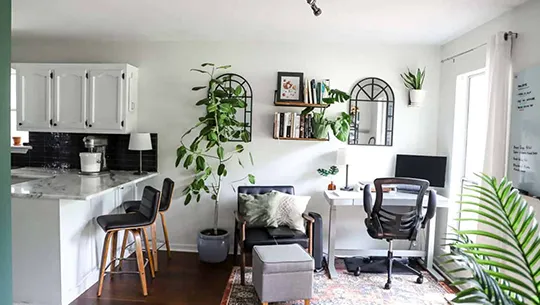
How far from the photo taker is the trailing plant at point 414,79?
424 cm

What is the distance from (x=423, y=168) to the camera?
4.13m

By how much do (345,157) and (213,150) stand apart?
1530 mm

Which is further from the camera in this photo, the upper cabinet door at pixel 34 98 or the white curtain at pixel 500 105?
the upper cabinet door at pixel 34 98

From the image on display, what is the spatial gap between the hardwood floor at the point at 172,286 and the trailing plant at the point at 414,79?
9.23ft

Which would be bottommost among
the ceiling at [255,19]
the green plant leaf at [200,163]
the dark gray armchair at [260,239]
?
the dark gray armchair at [260,239]

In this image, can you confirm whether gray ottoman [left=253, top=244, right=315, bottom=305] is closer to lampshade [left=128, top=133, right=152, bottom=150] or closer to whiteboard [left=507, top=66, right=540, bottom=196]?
whiteboard [left=507, top=66, right=540, bottom=196]

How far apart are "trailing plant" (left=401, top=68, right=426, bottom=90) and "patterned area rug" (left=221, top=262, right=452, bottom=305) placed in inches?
80.3

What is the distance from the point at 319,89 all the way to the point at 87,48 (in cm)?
279

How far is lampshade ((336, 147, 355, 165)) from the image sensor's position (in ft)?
13.4

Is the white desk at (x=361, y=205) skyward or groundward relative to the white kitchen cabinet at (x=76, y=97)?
groundward

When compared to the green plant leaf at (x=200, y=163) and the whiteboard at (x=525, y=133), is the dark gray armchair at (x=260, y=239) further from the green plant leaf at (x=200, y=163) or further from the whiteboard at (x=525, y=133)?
the whiteboard at (x=525, y=133)

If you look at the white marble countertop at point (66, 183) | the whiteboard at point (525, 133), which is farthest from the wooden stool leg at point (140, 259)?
the whiteboard at point (525, 133)

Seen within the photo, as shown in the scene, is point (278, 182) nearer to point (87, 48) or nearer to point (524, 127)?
point (524, 127)

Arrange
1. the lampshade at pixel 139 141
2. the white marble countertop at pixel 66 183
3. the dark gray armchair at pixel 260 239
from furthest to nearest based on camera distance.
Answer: the lampshade at pixel 139 141, the dark gray armchair at pixel 260 239, the white marble countertop at pixel 66 183
